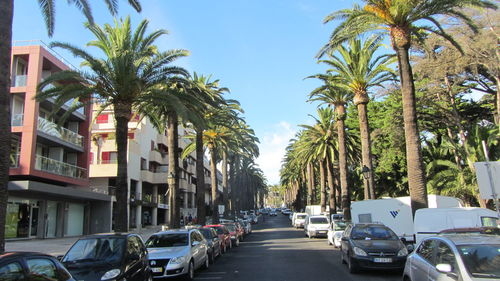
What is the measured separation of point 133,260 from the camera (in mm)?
9328

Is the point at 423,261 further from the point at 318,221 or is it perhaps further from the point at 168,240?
the point at 318,221

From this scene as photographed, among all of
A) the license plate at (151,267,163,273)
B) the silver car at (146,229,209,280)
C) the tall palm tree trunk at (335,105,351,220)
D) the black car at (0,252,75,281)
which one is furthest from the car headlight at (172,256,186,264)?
the tall palm tree trunk at (335,105,351,220)

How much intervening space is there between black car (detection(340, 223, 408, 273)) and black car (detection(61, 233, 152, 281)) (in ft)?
20.1

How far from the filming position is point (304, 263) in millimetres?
15188

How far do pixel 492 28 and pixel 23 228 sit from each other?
33.5m

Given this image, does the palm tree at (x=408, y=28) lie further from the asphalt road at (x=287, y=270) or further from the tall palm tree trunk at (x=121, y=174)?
the tall palm tree trunk at (x=121, y=174)

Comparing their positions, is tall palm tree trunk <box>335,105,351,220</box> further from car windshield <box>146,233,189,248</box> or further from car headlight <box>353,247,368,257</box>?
car windshield <box>146,233,189,248</box>

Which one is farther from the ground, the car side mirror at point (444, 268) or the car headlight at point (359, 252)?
the car side mirror at point (444, 268)

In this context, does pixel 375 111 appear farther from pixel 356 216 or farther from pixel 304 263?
pixel 304 263

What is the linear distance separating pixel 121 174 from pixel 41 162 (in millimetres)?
14487

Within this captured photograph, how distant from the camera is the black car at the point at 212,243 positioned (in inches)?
645

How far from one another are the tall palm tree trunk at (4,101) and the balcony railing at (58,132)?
56.0ft

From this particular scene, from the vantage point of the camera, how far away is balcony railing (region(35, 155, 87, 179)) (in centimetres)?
2777

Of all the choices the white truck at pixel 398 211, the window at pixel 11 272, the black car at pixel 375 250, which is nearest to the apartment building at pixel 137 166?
the white truck at pixel 398 211
